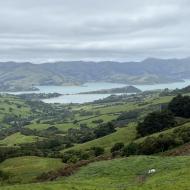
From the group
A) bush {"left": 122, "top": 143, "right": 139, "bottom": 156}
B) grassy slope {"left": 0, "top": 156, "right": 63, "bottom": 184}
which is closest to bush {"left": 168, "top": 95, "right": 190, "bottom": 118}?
bush {"left": 122, "top": 143, "right": 139, "bottom": 156}

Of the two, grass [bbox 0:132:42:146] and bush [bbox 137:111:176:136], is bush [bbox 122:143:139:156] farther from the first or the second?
grass [bbox 0:132:42:146]

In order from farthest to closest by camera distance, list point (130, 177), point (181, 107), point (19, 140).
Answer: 1. point (19, 140)
2. point (181, 107)
3. point (130, 177)

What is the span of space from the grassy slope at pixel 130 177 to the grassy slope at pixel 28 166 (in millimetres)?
17436

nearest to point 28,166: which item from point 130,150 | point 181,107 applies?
point 130,150

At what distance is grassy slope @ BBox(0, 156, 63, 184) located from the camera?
235 ft

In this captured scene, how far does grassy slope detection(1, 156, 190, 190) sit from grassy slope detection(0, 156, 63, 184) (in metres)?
17.4

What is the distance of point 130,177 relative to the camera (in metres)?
47.8

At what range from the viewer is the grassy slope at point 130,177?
40.0 metres

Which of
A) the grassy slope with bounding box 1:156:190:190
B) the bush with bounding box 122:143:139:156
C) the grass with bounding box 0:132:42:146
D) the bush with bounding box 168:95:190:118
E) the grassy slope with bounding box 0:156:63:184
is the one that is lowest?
the grass with bounding box 0:132:42:146

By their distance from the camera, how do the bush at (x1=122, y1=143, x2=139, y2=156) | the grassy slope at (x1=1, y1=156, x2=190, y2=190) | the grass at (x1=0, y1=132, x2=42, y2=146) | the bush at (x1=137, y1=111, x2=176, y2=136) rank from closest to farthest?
the grassy slope at (x1=1, y1=156, x2=190, y2=190), the bush at (x1=122, y1=143, x2=139, y2=156), the bush at (x1=137, y1=111, x2=176, y2=136), the grass at (x1=0, y1=132, x2=42, y2=146)

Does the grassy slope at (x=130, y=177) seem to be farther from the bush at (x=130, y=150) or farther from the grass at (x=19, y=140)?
the grass at (x=19, y=140)

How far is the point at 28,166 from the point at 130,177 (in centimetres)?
3601

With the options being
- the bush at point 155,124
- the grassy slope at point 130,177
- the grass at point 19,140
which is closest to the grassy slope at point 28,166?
the grassy slope at point 130,177

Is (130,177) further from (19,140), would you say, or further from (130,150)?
(19,140)
